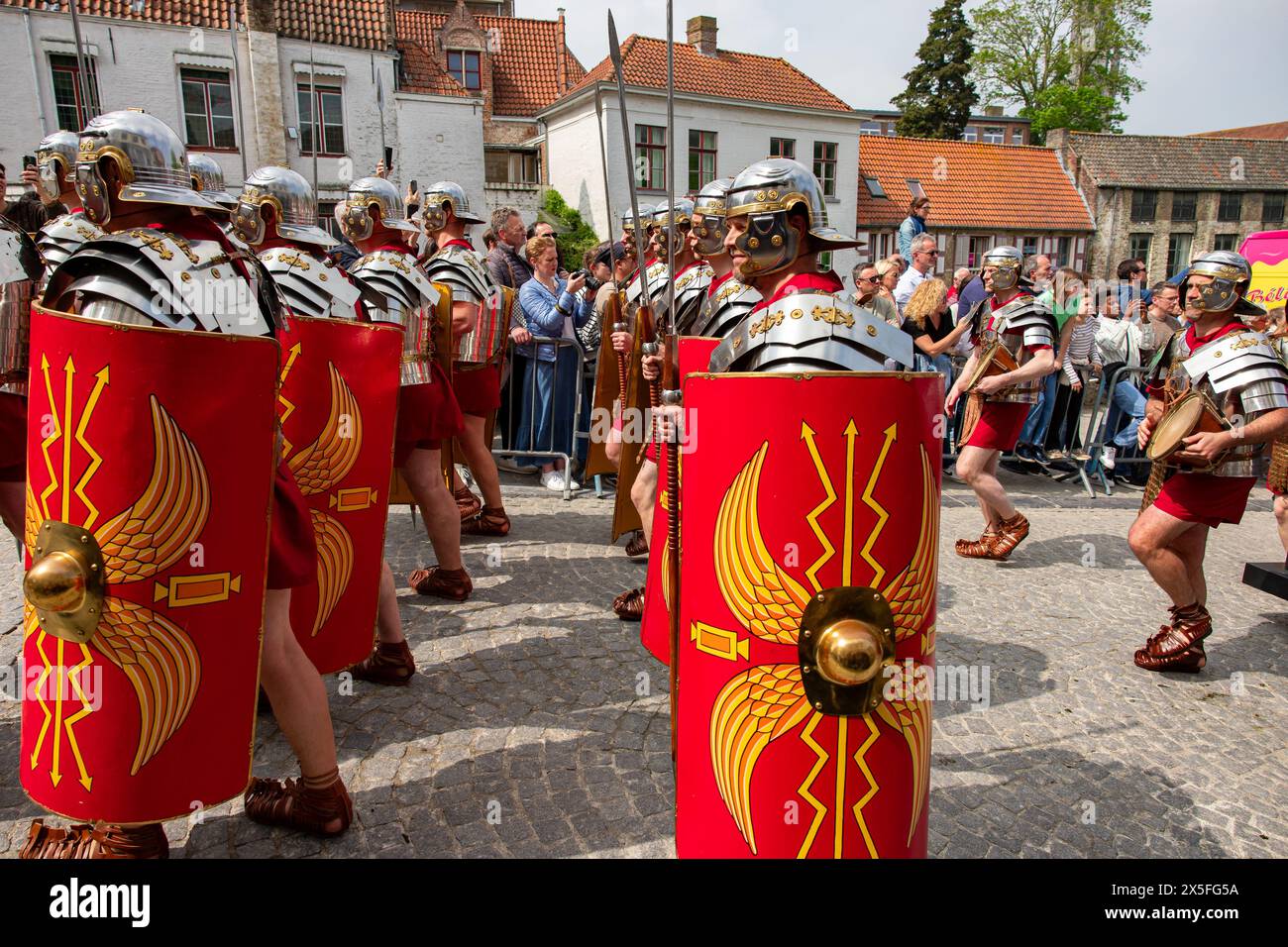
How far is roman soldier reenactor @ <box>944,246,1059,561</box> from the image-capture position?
597 cm

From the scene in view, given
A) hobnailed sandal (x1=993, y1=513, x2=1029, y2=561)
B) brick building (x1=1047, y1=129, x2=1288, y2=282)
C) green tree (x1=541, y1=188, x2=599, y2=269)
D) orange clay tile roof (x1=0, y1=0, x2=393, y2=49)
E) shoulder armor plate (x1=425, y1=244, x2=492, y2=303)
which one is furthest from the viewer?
brick building (x1=1047, y1=129, x2=1288, y2=282)

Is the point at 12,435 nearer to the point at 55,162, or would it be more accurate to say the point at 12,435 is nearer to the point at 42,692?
the point at 55,162

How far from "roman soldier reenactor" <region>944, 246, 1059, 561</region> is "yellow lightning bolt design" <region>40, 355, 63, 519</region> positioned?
17.7ft

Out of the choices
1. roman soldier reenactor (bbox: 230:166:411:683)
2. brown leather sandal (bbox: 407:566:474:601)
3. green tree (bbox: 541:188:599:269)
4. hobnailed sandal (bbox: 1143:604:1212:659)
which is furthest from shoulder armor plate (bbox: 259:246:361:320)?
green tree (bbox: 541:188:599:269)

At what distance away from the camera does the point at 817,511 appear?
177 cm

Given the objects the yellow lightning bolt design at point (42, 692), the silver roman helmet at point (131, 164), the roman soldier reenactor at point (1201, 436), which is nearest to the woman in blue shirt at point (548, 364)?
the roman soldier reenactor at point (1201, 436)

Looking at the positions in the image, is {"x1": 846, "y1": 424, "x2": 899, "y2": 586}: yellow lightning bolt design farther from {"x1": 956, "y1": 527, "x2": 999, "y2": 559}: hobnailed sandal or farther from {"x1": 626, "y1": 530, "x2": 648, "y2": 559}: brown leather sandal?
{"x1": 956, "y1": 527, "x2": 999, "y2": 559}: hobnailed sandal

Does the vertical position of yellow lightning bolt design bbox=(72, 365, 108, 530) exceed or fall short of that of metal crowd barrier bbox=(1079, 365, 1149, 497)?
it exceeds it

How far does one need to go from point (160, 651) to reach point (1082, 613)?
15.8ft

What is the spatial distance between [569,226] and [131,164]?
25.1m

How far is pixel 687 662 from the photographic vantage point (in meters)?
2.01

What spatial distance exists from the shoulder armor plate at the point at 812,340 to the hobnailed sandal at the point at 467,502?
4.72 meters
